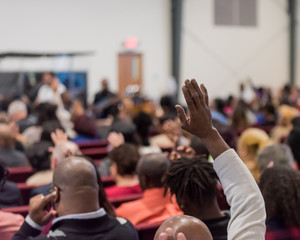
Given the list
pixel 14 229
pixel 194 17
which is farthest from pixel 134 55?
pixel 14 229

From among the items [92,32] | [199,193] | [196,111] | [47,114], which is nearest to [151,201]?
[199,193]

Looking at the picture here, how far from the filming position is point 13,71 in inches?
489

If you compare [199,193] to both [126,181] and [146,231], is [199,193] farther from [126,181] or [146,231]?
[126,181]

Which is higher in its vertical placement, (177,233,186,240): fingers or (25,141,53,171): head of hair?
(177,233,186,240): fingers

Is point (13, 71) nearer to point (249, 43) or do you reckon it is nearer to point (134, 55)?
point (134, 55)

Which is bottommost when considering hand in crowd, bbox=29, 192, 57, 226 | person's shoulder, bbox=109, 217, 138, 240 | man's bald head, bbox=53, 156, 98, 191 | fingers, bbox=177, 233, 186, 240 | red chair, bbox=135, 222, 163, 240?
red chair, bbox=135, 222, 163, 240

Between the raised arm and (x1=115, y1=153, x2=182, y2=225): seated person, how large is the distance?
1.26 metres

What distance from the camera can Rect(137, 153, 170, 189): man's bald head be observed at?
3.13 metres

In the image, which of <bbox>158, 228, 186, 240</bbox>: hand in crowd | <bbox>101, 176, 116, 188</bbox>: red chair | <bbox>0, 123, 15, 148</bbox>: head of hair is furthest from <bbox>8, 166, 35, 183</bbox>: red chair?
<bbox>158, 228, 186, 240</bbox>: hand in crowd

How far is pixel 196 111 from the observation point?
1469 millimetres

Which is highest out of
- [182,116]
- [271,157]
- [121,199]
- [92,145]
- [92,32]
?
[92,32]

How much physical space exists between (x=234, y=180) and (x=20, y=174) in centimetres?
344

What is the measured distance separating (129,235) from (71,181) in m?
0.36

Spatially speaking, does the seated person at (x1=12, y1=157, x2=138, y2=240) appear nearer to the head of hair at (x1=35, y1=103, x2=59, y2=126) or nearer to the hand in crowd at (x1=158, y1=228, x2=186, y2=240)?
the hand in crowd at (x1=158, y1=228, x2=186, y2=240)
